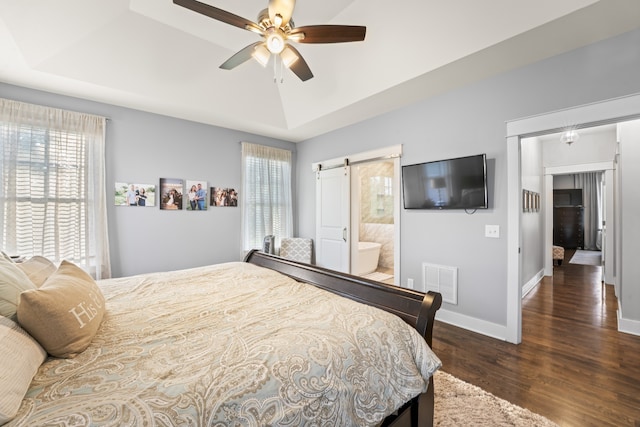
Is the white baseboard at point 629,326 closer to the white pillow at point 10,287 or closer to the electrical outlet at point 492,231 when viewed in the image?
the electrical outlet at point 492,231

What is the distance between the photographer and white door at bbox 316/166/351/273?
4352mm

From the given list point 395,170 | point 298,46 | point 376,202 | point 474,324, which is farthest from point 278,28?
point 376,202

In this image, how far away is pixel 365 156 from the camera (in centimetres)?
400

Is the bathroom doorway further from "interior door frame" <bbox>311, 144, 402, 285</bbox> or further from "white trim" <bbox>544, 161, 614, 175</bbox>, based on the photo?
"white trim" <bbox>544, 161, 614, 175</bbox>

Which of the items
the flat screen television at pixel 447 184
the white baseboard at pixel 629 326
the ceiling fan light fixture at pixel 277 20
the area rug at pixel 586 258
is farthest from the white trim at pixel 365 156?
the area rug at pixel 586 258

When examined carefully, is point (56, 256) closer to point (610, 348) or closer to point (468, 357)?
point (468, 357)

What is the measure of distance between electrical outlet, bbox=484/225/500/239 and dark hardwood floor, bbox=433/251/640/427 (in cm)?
108

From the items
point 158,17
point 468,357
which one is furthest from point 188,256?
point 468,357

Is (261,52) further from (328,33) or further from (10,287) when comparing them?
(10,287)

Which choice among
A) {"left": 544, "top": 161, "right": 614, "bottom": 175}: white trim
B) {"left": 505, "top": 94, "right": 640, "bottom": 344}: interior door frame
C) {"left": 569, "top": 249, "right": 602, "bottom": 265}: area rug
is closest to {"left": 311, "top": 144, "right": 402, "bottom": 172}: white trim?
{"left": 505, "top": 94, "right": 640, "bottom": 344}: interior door frame

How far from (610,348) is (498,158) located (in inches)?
81.8

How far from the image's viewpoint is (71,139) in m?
3.16

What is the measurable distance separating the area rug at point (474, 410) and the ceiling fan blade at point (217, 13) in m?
2.99

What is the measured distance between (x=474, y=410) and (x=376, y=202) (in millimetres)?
4873
